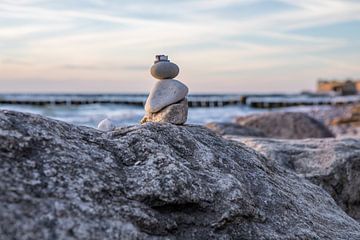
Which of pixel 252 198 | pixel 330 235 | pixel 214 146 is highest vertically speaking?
pixel 214 146

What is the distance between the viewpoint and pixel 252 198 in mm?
3660

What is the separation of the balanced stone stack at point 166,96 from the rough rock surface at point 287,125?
11.3m

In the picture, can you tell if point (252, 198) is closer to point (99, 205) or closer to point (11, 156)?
point (99, 205)

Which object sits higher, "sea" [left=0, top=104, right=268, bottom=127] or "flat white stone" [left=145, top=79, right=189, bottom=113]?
"flat white stone" [left=145, top=79, right=189, bottom=113]

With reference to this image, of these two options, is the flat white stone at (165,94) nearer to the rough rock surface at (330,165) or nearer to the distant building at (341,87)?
the rough rock surface at (330,165)

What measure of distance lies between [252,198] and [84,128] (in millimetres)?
1167

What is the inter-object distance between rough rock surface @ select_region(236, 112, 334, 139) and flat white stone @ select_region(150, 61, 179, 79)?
37.0ft

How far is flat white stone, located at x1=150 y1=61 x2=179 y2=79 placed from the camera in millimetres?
4934

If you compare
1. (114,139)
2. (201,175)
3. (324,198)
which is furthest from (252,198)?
(324,198)

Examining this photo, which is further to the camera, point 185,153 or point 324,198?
point 324,198

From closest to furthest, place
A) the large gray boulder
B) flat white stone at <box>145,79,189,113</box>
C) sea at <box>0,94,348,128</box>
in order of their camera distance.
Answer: the large gray boulder
flat white stone at <box>145,79,189,113</box>
sea at <box>0,94,348,128</box>

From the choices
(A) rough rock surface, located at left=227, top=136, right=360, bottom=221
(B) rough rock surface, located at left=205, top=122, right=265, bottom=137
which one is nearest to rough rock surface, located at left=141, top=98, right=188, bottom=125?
(A) rough rock surface, located at left=227, top=136, right=360, bottom=221

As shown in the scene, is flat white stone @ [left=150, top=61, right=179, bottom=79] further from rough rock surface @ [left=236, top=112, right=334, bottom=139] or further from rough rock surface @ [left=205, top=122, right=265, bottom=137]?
rough rock surface @ [left=236, top=112, right=334, bottom=139]

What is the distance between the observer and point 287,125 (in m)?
16.5
